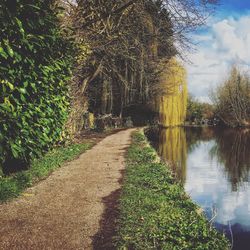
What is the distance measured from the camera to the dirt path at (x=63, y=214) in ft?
18.7

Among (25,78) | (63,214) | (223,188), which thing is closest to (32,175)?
(25,78)

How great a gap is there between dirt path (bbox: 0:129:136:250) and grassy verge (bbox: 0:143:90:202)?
215 mm

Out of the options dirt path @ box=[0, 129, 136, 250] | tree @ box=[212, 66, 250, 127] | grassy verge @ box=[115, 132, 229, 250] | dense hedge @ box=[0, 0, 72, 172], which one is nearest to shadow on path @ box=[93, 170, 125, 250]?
dirt path @ box=[0, 129, 136, 250]

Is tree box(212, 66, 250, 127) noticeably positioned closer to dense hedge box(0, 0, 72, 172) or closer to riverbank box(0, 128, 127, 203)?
riverbank box(0, 128, 127, 203)

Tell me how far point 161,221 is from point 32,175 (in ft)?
14.4

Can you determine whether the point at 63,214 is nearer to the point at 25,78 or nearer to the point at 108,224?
the point at 108,224

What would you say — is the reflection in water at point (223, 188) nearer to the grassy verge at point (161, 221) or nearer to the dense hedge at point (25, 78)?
the grassy verge at point (161, 221)

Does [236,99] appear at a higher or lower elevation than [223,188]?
higher

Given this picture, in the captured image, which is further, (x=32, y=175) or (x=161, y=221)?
(x=32, y=175)

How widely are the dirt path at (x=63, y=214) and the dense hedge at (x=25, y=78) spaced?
895mm

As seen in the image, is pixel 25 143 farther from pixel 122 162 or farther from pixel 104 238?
pixel 122 162

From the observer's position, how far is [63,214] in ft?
22.8

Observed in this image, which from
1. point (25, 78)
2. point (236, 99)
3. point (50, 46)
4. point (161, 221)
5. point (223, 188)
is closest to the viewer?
point (161, 221)

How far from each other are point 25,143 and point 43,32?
7.67 ft
